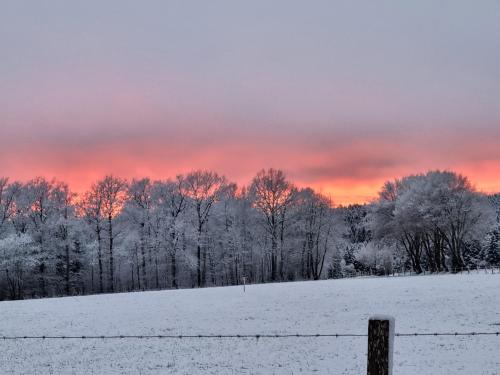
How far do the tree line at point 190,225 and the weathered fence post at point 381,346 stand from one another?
2289 inches

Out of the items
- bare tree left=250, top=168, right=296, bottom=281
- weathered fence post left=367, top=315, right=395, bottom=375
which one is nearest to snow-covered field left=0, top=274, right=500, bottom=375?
weathered fence post left=367, top=315, right=395, bottom=375

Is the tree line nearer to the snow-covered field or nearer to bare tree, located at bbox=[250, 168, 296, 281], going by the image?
bare tree, located at bbox=[250, 168, 296, 281]

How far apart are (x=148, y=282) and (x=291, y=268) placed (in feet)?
85.5

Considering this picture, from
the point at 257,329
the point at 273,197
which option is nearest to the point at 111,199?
the point at 273,197

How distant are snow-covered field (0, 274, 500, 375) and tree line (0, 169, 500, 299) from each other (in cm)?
2659

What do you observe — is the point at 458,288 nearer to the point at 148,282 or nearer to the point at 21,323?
the point at 21,323

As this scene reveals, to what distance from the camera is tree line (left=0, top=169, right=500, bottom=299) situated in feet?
209

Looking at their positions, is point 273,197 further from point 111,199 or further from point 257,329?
point 257,329

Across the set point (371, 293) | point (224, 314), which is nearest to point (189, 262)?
point (371, 293)

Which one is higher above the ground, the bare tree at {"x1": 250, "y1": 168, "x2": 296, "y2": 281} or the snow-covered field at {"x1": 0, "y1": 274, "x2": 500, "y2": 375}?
the bare tree at {"x1": 250, "y1": 168, "x2": 296, "y2": 281}

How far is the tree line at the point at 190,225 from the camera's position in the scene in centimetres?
6378

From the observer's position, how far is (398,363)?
50.3 ft

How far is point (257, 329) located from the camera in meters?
22.6

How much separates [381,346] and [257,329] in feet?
59.1
